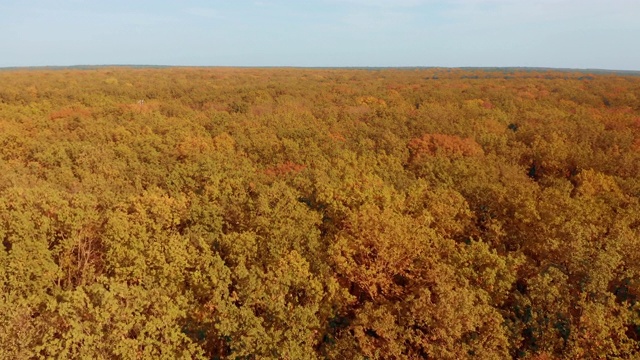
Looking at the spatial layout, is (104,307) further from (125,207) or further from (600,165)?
(600,165)

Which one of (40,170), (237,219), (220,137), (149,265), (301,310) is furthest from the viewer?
(220,137)

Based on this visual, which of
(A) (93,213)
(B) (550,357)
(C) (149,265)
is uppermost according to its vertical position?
(A) (93,213)

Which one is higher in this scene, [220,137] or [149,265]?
[220,137]

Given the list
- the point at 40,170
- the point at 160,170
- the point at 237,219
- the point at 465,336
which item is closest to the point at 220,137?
the point at 160,170

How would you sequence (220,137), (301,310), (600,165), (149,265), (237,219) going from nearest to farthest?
(301,310), (149,265), (237,219), (600,165), (220,137)

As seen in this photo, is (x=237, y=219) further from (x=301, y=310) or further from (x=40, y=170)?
(x=40, y=170)

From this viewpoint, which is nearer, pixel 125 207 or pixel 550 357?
pixel 550 357
